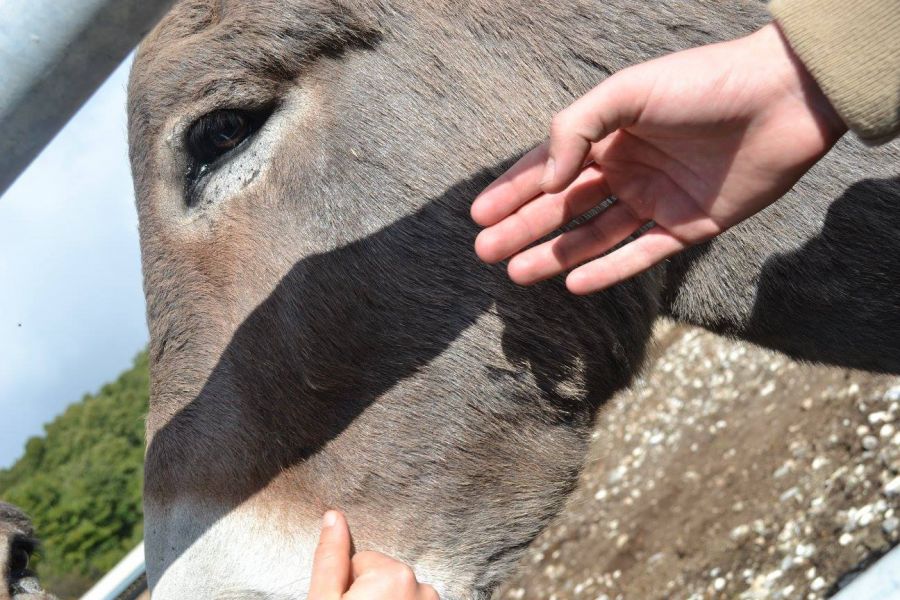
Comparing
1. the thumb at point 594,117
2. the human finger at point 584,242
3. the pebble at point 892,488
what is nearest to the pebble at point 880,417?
the pebble at point 892,488

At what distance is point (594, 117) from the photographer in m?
1.40

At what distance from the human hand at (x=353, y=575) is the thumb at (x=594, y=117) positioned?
3.17 ft

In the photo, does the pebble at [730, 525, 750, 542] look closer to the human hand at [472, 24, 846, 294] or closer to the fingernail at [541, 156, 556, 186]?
the human hand at [472, 24, 846, 294]

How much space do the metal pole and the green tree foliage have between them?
6994 mm

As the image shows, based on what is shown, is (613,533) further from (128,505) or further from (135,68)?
(128,505)

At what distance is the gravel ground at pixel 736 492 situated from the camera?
12.3 ft

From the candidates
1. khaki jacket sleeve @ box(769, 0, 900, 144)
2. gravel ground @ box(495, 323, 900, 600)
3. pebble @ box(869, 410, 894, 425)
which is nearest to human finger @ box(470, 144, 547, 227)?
khaki jacket sleeve @ box(769, 0, 900, 144)

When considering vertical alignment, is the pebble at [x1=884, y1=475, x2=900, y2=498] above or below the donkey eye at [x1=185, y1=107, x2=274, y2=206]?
below

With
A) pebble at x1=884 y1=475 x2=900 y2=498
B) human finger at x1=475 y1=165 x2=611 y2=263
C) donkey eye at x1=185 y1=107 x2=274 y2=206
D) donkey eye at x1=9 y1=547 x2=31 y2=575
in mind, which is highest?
donkey eye at x1=185 y1=107 x2=274 y2=206

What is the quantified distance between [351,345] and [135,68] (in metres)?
1.04

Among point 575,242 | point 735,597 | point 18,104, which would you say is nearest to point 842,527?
point 735,597

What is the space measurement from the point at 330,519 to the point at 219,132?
1039mm

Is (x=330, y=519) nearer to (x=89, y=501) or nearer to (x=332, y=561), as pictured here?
→ (x=332, y=561)

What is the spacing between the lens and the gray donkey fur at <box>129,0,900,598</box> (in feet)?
6.66
